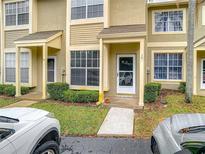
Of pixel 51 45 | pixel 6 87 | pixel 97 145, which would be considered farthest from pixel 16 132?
pixel 6 87

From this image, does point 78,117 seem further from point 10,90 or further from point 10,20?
point 10,20

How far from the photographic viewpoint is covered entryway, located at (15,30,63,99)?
1351 centimetres

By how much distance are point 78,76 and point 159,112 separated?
19.5ft

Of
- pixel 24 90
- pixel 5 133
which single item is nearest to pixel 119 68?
pixel 24 90

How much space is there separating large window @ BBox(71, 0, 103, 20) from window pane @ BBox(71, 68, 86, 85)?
11.1 ft

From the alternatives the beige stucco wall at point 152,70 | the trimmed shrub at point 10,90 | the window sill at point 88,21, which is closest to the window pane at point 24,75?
the trimmed shrub at point 10,90

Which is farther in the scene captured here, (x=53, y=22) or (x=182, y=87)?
(x=53, y=22)

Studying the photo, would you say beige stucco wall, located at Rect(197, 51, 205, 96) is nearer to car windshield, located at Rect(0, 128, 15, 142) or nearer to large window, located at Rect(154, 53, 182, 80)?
large window, located at Rect(154, 53, 182, 80)

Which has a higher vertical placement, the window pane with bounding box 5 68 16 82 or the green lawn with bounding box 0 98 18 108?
the window pane with bounding box 5 68 16 82

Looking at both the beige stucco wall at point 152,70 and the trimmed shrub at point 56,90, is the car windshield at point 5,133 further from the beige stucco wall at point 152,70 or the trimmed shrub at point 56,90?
the beige stucco wall at point 152,70

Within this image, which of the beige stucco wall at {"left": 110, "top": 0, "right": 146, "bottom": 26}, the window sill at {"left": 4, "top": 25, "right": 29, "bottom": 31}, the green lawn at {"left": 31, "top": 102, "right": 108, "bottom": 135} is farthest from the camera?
the window sill at {"left": 4, "top": 25, "right": 29, "bottom": 31}

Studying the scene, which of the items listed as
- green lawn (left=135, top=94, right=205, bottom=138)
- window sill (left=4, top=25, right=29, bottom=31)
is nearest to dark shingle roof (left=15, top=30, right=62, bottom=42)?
window sill (left=4, top=25, right=29, bottom=31)

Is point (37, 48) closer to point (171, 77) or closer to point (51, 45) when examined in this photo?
point (51, 45)

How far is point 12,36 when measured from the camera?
1641 centimetres
